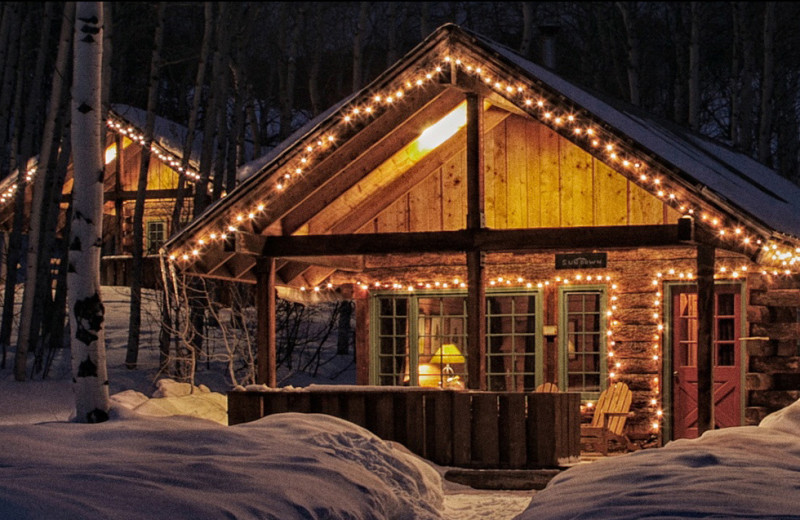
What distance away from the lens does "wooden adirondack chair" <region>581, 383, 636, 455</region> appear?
14.6 m

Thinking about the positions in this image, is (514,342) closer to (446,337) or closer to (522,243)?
(446,337)

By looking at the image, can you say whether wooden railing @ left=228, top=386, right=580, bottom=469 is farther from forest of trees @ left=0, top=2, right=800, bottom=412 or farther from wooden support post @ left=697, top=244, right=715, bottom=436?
forest of trees @ left=0, top=2, right=800, bottom=412

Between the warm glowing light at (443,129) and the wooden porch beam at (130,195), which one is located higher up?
the wooden porch beam at (130,195)

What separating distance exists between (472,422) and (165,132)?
20475mm

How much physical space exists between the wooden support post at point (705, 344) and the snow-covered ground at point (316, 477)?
1.63 meters

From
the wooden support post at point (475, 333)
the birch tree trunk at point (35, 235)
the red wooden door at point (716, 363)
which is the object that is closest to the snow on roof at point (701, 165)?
the red wooden door at point (716, 363)

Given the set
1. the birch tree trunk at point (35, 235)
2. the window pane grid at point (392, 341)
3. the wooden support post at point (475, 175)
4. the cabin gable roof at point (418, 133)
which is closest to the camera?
the cabin gable roof at point (418, 133)

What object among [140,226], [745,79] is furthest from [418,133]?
[745,79]

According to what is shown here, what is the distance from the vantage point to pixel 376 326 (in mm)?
16672

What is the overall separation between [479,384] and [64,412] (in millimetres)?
8214

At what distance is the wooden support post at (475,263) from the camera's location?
12688mm

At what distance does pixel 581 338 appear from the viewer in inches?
617

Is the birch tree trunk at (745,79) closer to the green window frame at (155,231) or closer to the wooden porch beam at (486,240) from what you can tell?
the wooden porch beam at (486,240)

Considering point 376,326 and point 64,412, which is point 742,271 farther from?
point 64,412
